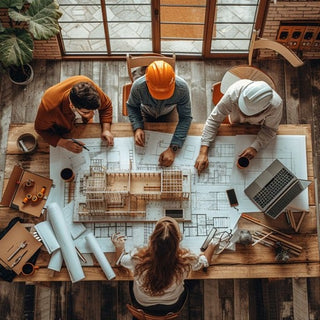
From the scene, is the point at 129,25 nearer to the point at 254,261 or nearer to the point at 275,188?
the point at 275,188

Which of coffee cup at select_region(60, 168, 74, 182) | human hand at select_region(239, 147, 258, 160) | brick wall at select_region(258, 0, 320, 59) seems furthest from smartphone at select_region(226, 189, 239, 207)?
brick wall at select_region(258, 0, 320, 59)

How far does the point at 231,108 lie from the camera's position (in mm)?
2670

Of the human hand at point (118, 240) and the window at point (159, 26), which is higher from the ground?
the window at point (159, 26)

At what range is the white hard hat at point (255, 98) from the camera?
240 centimetres

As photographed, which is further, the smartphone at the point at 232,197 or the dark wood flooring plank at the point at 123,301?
the dark wood flooring plank at the point at 123,301

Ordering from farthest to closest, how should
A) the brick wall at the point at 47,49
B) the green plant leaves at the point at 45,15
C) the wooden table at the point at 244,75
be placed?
the brick wall at the point at 47,49, the wooden table at the point at 244,75, the green plant leaves at the point at 45,15

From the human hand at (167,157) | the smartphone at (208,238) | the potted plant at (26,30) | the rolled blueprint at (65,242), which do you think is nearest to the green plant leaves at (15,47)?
the potted plant at (26,30)

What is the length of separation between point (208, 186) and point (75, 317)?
177 centimetres

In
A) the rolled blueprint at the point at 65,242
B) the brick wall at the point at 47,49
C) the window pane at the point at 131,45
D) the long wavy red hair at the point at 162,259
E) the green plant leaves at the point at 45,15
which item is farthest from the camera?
the window pane at the point at 131,45

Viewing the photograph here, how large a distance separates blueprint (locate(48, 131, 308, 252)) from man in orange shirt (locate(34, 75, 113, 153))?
76 millimetres

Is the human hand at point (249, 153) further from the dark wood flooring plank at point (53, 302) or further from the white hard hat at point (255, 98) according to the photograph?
the dark wood flooring plank at point (53, 302)

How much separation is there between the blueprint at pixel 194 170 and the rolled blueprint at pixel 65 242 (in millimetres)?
84

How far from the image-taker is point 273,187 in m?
2.50

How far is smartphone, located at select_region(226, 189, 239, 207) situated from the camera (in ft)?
8.37
